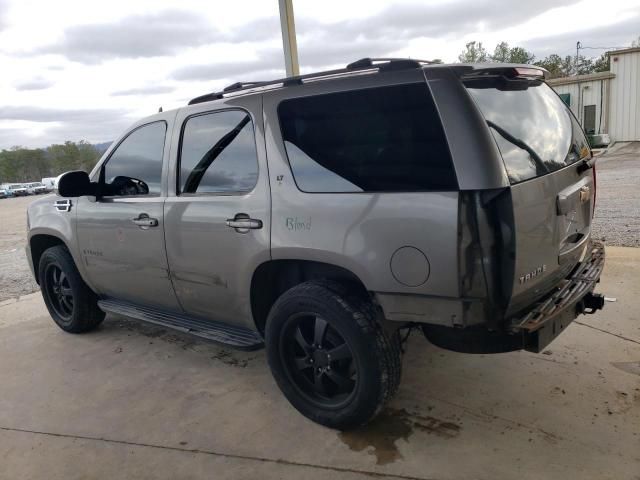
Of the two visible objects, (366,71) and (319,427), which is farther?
(319,427)

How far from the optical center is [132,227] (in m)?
3.93

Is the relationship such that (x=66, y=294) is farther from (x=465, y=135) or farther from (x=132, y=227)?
(x=465, y=135)

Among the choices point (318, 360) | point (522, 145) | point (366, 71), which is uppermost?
point (366, 71)

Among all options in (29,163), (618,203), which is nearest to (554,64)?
(618,203)

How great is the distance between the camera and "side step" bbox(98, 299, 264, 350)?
339 centimetres

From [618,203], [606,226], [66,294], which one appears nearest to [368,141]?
[66,294]

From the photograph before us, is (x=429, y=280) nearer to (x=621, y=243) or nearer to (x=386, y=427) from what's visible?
(x=386, y=427)

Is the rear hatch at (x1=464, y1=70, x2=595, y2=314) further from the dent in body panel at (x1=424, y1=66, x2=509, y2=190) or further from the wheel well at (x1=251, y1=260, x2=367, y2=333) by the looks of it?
the wheel well at (x1=251, y1=260, x2=367, y2=333)

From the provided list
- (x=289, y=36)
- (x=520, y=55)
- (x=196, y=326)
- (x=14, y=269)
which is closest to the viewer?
(x=196, y=326)

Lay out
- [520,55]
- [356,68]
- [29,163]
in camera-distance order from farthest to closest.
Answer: [29,163] → [520,55] → [356,68]

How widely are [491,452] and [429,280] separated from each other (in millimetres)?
1014

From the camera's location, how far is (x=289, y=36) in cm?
620

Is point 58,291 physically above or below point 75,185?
below

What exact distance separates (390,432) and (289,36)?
4810 mm
